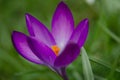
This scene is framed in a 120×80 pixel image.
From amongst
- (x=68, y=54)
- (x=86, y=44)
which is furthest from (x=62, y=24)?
(x=86, y=44)

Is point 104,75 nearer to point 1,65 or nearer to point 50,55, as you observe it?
point 50,55

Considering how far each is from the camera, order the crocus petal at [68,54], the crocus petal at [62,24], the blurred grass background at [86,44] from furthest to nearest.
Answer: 1. the blurred grass background at [86,44]
2. the crocus petal at [62,24]
3. the crocus petal at [68,54]

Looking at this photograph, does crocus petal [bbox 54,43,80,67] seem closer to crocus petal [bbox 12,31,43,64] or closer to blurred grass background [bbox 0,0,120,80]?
crocus petal [bbox 12,31,43,64]

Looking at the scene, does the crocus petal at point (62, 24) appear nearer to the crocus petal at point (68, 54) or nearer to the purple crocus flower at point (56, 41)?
the purple crocus flower at point (56, 41)

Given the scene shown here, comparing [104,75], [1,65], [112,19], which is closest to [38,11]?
[1,65]

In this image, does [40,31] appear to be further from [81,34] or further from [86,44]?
[86,44]

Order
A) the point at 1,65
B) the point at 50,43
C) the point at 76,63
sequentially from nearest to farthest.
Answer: the point at 50,43 → the point at 76,63 → the point at 1,65

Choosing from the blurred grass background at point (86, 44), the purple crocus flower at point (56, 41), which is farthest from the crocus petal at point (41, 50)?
the blurred grass background at point (86, 44)
